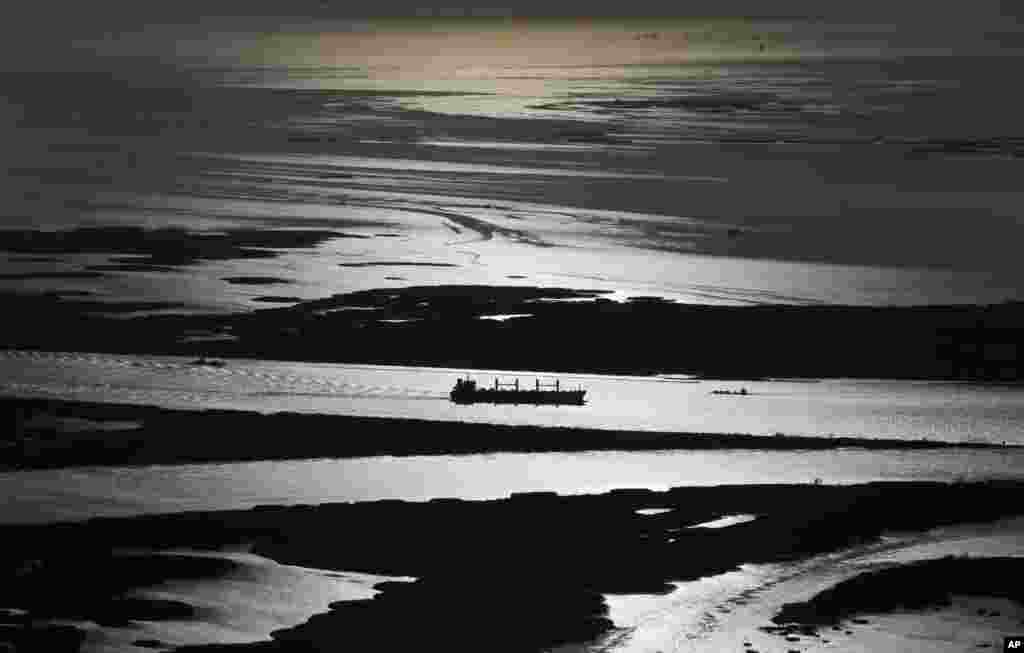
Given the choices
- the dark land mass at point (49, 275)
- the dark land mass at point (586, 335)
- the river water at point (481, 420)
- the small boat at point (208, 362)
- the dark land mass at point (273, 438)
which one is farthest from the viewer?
the dark land mass at point (49, 275)

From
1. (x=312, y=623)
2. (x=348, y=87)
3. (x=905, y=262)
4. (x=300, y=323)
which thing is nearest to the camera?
(x=312, y=623)

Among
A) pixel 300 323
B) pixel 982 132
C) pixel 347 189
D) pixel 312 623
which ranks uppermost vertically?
pixel 982 132

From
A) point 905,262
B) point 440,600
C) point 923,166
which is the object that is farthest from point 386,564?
point 923,166

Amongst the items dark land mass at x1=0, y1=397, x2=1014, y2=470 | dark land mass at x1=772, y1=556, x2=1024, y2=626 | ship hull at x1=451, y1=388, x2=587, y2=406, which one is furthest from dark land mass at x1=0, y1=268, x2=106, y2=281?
dark land mass at x1=772, y1=556, x2=1024, y2=626

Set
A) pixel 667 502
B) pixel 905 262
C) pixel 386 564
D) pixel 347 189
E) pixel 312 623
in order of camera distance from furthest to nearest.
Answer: pixel 347 189, pixel 905 262, pixel 667 502, pixel 386 564, pixel 312 623

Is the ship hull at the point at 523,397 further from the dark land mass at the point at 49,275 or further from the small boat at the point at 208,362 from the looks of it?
the dark land mass at the point at 49,275

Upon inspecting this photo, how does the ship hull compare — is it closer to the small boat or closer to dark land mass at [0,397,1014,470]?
dark land mass at [0,397,1014,470]

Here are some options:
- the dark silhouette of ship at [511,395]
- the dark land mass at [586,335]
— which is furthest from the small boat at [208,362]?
the dark silhouette of ship at [511,395]

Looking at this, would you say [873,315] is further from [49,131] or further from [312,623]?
[49,131]
